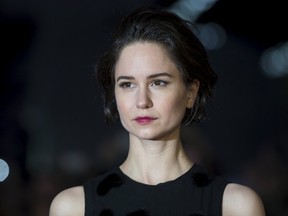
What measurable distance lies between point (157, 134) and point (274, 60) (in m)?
1.22

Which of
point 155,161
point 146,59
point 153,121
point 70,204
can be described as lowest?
point 70,204

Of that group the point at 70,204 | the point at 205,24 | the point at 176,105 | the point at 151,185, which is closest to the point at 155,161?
the point at 151,185

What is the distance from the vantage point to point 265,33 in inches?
109

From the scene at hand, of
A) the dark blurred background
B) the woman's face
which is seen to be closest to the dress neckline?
the woman's face

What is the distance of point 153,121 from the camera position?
5.65 feet

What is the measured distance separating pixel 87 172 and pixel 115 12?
0.65 meters

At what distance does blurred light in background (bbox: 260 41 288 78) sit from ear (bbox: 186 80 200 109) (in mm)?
1002

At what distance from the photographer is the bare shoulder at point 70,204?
5.97 ft

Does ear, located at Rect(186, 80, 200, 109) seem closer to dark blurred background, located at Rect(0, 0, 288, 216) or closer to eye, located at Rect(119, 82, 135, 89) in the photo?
eye, located at Rect(119, 82, 135, 89)

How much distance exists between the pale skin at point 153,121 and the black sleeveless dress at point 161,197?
0.02 metres

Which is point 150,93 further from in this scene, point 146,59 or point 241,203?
point 241,203

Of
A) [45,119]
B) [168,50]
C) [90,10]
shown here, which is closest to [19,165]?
[45,119]

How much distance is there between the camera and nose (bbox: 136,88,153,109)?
5.56 feet

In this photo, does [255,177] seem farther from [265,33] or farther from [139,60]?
[139,60]
